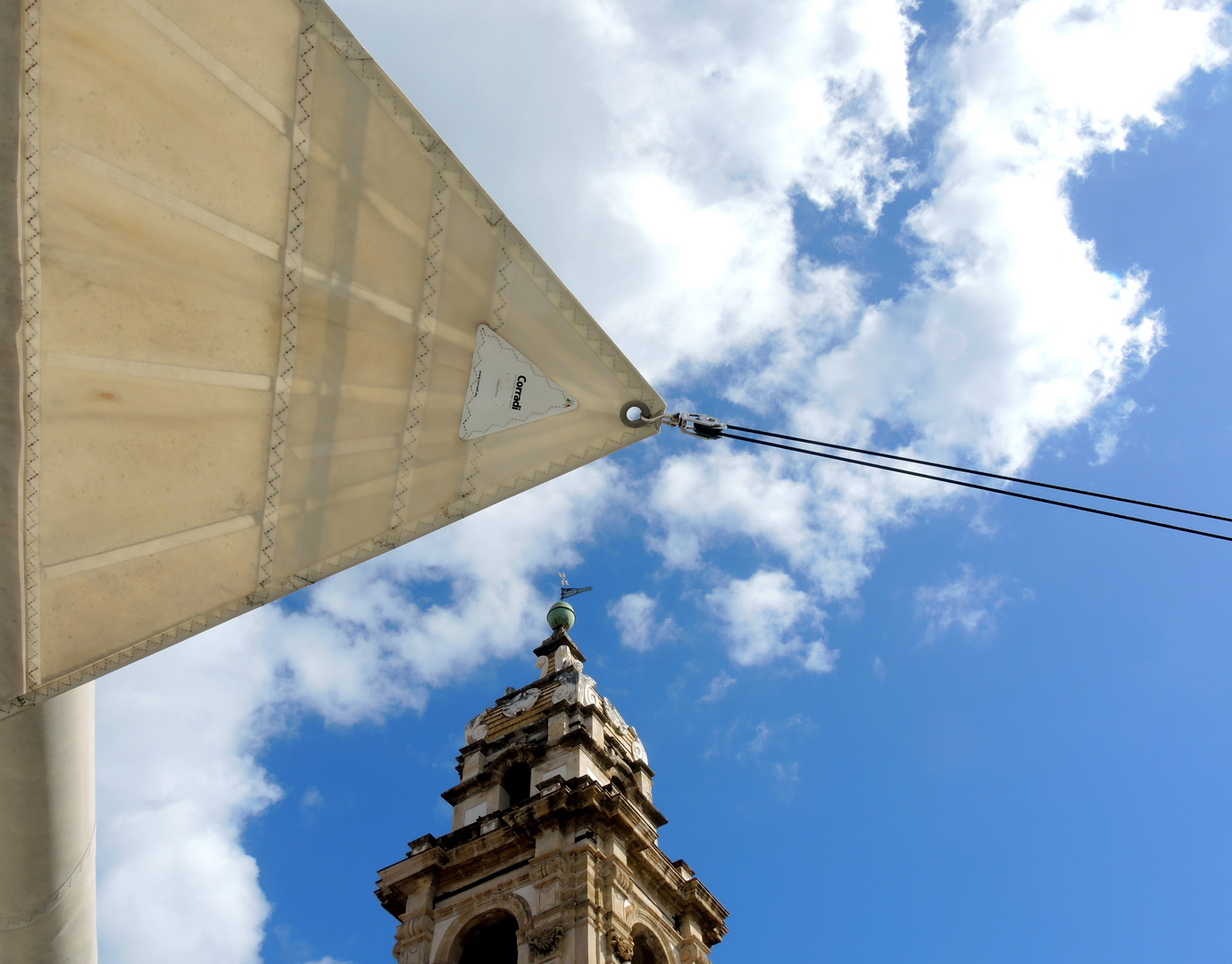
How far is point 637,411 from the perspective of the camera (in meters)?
10.0

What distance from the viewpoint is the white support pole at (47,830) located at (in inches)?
368

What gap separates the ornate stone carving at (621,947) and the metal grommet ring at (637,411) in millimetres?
24019

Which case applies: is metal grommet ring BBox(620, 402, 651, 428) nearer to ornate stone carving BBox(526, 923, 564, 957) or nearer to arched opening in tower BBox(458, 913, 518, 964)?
ornate stone carving BBox(526, 923, 564, 957)

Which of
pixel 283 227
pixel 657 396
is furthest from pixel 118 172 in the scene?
pixel 657 396

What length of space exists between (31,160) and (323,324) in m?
2.58

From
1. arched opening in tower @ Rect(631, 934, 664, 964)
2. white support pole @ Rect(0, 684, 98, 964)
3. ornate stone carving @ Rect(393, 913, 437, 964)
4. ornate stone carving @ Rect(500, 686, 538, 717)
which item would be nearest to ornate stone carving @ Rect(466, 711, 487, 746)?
ornate stone carving @ Rect(500, 686, 538, 717)

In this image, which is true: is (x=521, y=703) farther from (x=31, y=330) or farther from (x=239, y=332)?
(x=31, y=330)

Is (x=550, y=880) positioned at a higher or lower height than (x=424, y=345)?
higher

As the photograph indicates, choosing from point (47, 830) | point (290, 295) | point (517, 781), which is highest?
point (517, 781)

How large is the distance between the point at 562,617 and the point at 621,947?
22966mm

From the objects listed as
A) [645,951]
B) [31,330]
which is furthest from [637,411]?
[645,951]

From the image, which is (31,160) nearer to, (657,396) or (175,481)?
(175,481)

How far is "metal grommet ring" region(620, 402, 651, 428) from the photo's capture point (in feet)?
32.7

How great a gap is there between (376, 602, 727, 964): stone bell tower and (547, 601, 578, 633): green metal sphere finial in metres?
11.9
